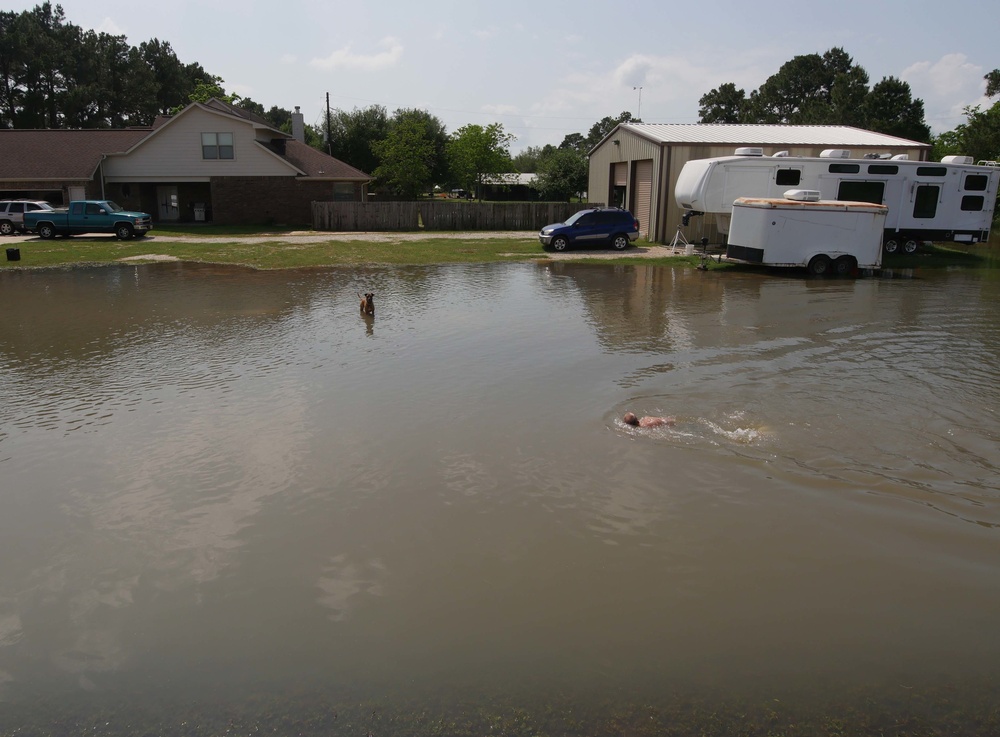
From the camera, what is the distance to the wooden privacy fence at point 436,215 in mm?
35750

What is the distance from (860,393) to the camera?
962 cm

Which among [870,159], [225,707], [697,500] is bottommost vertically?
[225,707]

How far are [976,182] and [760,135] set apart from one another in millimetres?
8324

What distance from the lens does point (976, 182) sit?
24.3 meters

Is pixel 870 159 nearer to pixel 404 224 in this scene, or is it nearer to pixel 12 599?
pixel 404 224

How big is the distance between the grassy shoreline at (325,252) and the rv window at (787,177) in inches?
112

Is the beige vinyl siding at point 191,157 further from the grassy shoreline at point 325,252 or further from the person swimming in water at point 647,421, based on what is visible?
the person swimming in water at point 647,421

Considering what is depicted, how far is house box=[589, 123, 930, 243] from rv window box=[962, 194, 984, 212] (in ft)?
15.5

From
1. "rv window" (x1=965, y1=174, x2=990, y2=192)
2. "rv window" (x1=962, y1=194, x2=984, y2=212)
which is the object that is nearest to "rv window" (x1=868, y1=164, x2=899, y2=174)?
"rv window" (x1=965, y1=174, x2=990, y2=192)

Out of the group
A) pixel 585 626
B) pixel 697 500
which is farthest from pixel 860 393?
pixel 585 626

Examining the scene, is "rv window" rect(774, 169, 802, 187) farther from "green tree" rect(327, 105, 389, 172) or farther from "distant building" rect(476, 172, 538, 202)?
"distant building" rect(476, 172, 538, 202)

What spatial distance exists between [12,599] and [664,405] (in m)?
6.75

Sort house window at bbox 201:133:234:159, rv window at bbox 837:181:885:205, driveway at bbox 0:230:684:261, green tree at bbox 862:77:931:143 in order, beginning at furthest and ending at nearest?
green tree at bbox 862:77:931:143
house window at bbox 201:133:234:159
driveway at bbox 0:230:684:261
rv window at bbox 837:181:885:205

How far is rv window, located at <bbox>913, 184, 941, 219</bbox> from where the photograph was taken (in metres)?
24.3
